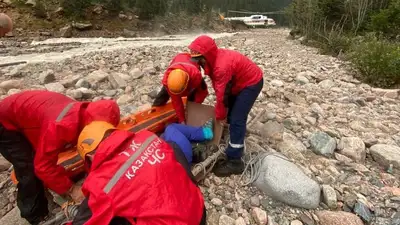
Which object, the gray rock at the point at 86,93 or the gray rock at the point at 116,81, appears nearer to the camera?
the gray rock at the point at 86,93

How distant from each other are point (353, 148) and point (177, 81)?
6.82ft

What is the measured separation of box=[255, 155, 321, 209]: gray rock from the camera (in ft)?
8.75

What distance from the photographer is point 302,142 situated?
12.3 feet

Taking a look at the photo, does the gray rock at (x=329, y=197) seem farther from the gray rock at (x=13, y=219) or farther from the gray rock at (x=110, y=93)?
the gray rock at (x=110, y=93)

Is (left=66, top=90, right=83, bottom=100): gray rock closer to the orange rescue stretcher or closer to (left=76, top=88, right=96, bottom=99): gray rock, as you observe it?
(left=76, top=88, right=96, bottom=99): gray rock

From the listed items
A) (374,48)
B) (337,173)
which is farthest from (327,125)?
(374,48)

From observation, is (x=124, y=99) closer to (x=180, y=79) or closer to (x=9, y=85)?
(x=180, y=79)

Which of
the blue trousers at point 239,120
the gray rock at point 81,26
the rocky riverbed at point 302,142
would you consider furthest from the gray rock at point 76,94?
the gray rock at point 81,26

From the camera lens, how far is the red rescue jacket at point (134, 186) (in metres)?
1.62

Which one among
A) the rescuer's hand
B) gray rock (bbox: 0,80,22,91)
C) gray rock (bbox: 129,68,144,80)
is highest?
the rescuer's hand

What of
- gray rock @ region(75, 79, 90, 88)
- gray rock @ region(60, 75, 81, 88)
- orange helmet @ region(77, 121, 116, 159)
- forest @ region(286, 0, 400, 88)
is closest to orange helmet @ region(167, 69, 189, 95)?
orange helmet @ region(77, 121, 116, 159)

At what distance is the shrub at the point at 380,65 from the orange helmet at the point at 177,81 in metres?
4.47

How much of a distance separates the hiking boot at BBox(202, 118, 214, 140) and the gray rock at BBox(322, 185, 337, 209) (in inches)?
46.8

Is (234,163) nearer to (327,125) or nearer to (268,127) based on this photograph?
(268,127)
